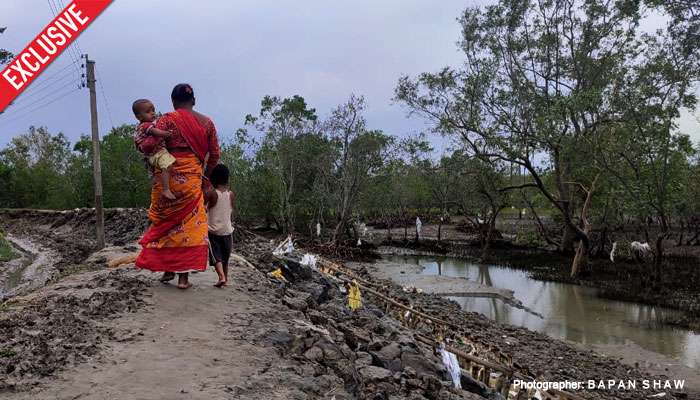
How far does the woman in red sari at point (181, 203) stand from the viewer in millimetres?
4512

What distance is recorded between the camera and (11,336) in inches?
136

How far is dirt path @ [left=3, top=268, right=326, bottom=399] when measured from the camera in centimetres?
277

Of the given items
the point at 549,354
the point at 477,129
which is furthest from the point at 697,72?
the point at 549,354

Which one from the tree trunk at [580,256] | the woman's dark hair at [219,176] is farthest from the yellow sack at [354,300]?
the tree trunk at [580,256]

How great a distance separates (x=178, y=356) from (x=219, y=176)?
2411mm

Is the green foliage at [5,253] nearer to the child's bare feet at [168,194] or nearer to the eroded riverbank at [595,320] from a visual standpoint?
the eroded riverbank at [595,320]

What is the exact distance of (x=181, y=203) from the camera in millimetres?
4520

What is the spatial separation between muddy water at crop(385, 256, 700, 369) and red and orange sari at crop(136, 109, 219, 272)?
8939mm

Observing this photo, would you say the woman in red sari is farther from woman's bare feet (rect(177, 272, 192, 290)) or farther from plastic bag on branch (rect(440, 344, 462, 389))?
plastic bag on branch (rect(440, 344, 462, 389))

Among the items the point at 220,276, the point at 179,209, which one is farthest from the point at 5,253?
the point at 179,209

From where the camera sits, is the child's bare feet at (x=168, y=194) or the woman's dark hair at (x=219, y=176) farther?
the woman's dark hair at (x=219, y=176)

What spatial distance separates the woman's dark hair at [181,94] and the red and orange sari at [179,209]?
10cm

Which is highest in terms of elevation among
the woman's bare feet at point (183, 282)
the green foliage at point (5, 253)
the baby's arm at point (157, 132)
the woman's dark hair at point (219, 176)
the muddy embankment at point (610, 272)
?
the baby's arm at point (157, 132)

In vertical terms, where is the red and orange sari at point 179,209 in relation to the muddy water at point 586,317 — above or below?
above
